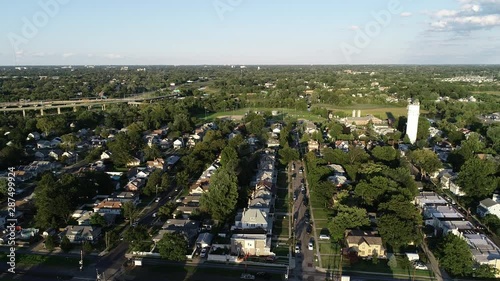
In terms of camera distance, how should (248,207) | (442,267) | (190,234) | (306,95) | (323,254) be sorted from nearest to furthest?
(442,267) → (323,254) → (190,234) → (248,207) → (306,95)

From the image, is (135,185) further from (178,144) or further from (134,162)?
(178,144)

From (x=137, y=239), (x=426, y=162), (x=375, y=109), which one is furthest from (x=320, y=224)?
(x=375, y=109)

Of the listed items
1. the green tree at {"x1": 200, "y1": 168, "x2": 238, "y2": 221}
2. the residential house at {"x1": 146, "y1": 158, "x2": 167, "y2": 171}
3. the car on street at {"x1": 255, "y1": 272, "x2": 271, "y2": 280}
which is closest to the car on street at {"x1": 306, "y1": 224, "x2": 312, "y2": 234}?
the green tree at {"x1": 200, "y1": 168, "x2": 238, "y2": 221}

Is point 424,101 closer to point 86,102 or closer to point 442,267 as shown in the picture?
point 442,267

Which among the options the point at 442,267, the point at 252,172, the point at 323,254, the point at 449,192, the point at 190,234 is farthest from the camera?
the point at 252,172

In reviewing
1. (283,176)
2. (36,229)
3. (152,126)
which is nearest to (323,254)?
(283,176)

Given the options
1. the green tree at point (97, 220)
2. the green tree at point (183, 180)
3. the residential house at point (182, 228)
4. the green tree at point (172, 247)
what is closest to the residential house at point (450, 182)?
the residential house at point (182, 228)
